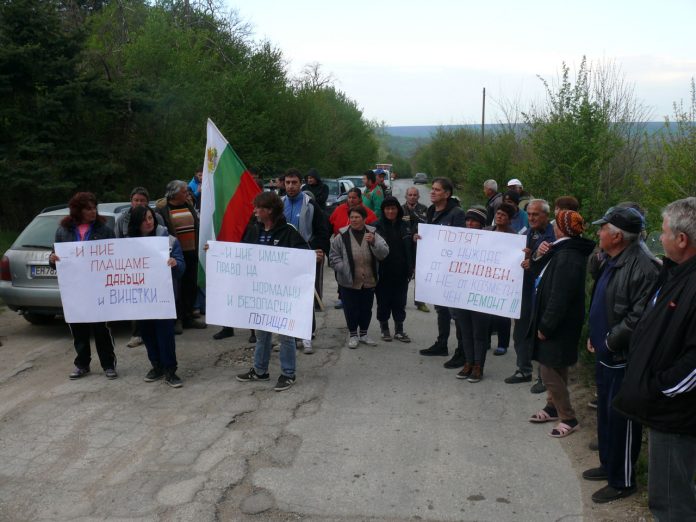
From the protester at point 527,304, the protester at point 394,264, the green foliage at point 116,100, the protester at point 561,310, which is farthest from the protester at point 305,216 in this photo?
the green foliage at point 116,100

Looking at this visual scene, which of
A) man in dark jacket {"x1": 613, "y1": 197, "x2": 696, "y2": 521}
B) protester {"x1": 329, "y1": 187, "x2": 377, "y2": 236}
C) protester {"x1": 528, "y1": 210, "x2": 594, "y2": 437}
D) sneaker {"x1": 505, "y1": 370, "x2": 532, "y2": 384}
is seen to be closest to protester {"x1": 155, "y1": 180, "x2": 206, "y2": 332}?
protester {"x1": 329, "y1": 187, "x2": 377, "y2": 236}

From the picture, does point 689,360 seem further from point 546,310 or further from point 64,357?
point 64,357

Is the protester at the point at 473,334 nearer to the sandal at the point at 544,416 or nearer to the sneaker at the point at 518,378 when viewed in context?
the sneaker at the point at 518,378

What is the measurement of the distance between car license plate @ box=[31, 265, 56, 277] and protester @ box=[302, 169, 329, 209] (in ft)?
12.5

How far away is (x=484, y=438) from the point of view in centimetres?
543

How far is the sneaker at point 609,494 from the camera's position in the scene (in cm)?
435

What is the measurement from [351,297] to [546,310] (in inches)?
126

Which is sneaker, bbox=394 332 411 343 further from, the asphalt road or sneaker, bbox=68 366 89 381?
sneaker, bbox=68 366 89 381

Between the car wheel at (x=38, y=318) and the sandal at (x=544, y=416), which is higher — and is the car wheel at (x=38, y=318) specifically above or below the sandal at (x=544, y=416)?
below

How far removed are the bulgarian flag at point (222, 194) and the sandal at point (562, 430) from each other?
400 cm

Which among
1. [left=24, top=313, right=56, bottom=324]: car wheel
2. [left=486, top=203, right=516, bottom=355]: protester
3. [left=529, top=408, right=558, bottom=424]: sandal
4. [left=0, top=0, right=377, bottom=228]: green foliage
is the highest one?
[left=0, top=0, right=377, bottom=228]: green foliage

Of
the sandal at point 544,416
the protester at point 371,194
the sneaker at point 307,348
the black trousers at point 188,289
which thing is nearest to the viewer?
the sandal at point 544,416

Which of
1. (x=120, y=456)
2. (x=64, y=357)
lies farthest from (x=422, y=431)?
(x=64, y=357)

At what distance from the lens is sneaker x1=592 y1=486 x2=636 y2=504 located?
4348 mm
